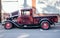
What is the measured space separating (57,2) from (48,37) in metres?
5.71

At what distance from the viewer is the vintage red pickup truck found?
13.5 metres

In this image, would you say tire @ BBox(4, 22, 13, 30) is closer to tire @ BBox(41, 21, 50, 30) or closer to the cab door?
the cab door

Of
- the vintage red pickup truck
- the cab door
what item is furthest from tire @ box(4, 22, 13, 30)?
the cab door

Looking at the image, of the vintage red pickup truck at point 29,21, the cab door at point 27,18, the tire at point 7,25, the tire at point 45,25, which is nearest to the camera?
the tire at point 45,25

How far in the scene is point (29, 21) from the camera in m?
13.7

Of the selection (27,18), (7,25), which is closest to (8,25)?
(7,25)

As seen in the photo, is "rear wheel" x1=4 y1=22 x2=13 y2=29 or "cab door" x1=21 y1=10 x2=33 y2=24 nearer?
"cab door" x1=21 y1=10 x2=33 y2=24

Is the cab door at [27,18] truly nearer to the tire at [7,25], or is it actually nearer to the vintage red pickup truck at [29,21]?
the vintage red pickup truck at [29,21]

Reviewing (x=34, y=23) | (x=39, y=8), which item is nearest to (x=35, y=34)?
(x=34, y=23)

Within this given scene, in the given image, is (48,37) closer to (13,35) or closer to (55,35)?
(55,35)

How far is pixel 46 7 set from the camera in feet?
53.3

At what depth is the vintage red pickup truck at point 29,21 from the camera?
13.5 m

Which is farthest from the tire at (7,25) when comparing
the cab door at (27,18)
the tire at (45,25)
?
the tire at (45,25)

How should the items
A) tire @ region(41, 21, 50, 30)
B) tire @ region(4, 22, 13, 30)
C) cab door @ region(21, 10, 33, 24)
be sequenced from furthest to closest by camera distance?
1. tire @ region(4, 22, 13, 30)
2. cab door @ region(21, 10, 33, 24)
3. tire @ region(41, 21, 50, 30)
